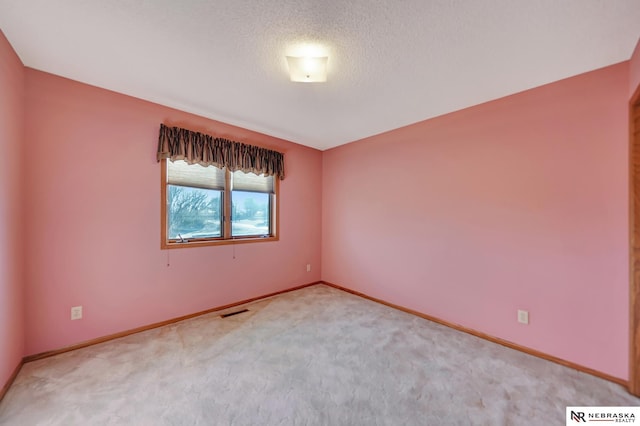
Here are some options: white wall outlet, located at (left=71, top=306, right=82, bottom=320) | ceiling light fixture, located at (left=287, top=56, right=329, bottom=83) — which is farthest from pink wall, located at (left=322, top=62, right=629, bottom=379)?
white wall outlet, located at (left=71, top=306, right=82, bottom=320)

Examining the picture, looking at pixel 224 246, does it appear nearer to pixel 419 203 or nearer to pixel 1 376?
pixel 1 376

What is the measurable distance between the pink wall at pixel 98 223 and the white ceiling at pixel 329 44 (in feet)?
1.02

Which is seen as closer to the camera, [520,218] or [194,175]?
[520,218]

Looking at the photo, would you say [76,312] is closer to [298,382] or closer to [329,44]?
[298,382]

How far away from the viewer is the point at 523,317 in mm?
2314

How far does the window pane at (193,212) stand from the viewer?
288 cm

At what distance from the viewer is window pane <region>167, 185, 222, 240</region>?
9.46 ft

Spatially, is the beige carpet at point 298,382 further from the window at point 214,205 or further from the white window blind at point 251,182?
the white window blind at point 251,182

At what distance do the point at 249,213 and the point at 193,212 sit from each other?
2.55 feet

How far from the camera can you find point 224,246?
10.7 ft
